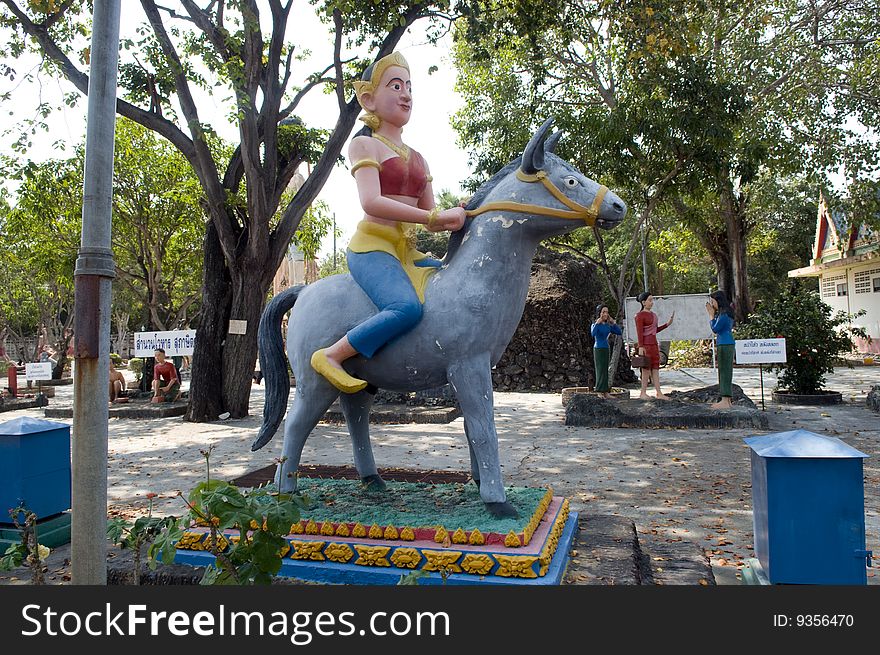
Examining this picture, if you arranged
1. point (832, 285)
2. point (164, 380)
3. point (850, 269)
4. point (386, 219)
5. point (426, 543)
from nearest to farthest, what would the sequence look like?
point (426, 543) < point (386, 219) < point (164, 380) < point (850, 269) < point (832, 285)

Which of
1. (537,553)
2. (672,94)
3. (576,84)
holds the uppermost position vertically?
(576,84)

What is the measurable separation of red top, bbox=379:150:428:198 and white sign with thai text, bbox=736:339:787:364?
8.74 meters

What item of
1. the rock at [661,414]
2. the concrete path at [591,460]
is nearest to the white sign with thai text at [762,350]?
the rock at [661,414]

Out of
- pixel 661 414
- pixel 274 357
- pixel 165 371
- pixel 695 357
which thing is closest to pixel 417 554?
pixel 274 357

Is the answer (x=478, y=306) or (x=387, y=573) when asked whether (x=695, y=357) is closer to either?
(x=478, y=306)

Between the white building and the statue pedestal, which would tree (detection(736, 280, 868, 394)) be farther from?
the white building

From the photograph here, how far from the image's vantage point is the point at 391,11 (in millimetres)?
8891

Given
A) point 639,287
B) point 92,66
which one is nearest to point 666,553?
point 92,66

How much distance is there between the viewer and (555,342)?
1561cm

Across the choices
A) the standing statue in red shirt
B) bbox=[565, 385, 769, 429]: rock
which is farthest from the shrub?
bbox=[565, 385, 769, 429]: rock

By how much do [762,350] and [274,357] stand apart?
30.9 feet

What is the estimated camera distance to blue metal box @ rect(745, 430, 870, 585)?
2748 millimetres

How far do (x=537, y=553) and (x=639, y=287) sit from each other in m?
35.1

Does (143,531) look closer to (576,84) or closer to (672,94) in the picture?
(672,94)
